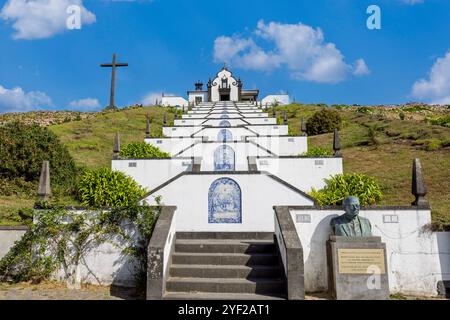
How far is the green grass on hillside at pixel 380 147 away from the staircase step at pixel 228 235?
442cm

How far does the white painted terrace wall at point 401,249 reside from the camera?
7836mm

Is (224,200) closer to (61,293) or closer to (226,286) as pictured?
(226,286)

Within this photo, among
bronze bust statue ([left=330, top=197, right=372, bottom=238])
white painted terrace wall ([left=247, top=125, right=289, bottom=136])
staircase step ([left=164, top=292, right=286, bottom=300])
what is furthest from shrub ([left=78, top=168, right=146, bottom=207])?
white painted terrace wall ([left=247, top=125, right=289, bottom=136])

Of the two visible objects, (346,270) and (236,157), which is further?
(236,157)

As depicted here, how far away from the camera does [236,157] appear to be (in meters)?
17.1

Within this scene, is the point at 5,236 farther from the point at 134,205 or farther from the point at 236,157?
the point at 236,157

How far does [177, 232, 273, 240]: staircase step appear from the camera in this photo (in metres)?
9.41

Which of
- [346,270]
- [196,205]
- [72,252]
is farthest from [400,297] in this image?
[72,252]

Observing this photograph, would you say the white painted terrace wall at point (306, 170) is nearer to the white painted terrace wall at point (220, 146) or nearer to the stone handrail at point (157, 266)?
the white painted terrace wall at point (220, 146)

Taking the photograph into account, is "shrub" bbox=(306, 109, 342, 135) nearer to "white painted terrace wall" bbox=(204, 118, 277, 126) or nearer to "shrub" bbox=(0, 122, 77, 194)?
"white painted terrace wall" bbox=(204, 118, 277, 126)

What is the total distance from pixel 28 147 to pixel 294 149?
46.8 feet

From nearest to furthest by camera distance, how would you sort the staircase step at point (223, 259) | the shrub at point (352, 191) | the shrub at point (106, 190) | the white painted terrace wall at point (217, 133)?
the staircase step at point (223, 259) → the shrub at point (352, 191) → the shrub at point (106, 190) → the white painted terrace wall at point (217, 133)

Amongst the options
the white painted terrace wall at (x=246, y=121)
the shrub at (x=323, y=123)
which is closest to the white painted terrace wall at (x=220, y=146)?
the white painted terrace wall at (x=246, y=121)

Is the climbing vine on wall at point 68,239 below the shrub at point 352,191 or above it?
below
